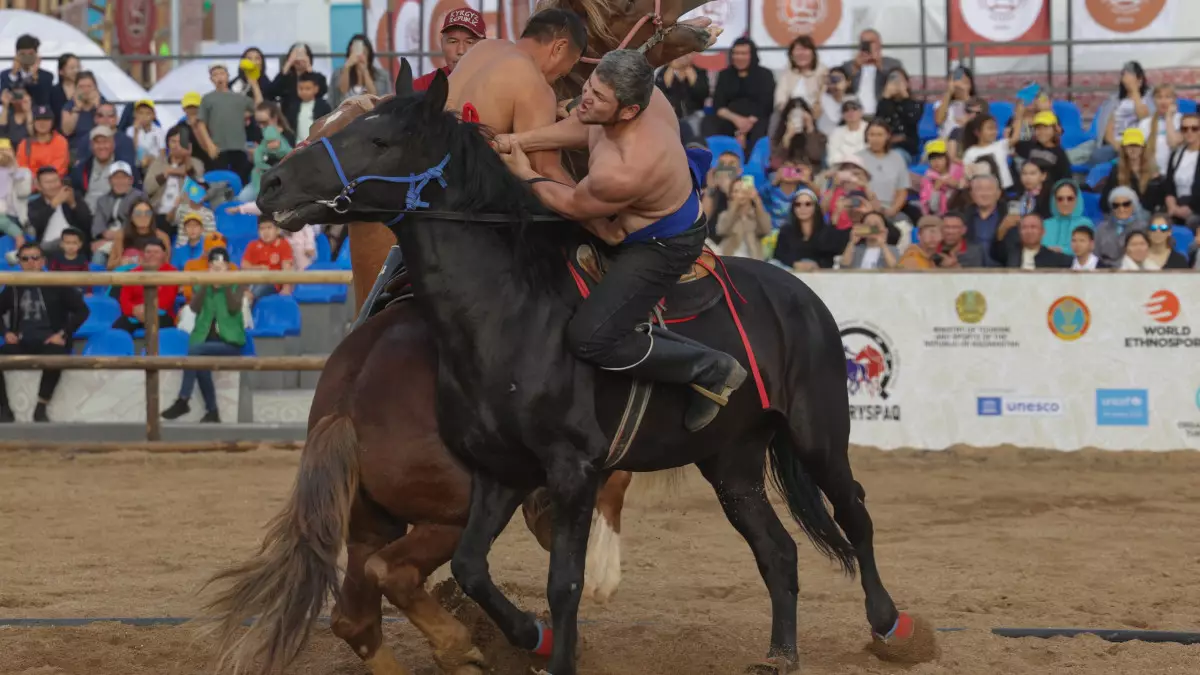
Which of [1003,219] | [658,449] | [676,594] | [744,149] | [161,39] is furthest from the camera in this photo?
[161,39]

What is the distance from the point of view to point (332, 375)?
515 cm

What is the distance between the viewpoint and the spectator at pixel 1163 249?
459 inches

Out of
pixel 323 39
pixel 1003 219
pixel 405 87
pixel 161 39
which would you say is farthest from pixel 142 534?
pixel 161 39

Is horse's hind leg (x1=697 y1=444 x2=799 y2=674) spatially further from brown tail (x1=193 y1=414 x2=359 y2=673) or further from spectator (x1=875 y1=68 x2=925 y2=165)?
spectator (x1=875 y1=68 x2=925 y2=165)

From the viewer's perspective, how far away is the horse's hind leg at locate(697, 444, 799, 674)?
5727 millimetres

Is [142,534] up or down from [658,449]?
down

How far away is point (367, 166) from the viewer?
15.5 feet

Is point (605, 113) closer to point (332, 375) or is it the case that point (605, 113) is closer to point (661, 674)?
point (332, 375)

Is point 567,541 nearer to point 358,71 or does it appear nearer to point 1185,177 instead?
point 1185,177

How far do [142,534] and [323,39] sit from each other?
968 centimetres

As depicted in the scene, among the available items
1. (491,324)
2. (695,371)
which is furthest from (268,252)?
(695,371)

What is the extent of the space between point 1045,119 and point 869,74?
1828 mm

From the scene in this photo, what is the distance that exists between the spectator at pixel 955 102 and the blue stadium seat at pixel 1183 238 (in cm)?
227

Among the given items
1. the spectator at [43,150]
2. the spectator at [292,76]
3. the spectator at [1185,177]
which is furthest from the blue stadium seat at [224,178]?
the spectator at [1185,177]
